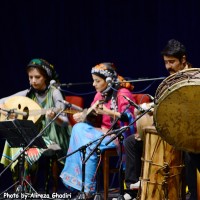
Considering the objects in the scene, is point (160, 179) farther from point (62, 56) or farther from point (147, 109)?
point (62, 56)

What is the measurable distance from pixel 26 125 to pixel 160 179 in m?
1.32

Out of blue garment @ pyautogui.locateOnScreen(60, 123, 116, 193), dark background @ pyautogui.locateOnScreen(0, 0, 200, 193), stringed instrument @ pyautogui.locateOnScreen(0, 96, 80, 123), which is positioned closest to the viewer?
blue garment @ pyautogui.locateOnScreen(60, 123, 116, 193)

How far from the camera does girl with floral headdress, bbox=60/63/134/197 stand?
5273 millimetres

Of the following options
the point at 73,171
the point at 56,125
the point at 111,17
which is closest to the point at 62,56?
the point at 111,17

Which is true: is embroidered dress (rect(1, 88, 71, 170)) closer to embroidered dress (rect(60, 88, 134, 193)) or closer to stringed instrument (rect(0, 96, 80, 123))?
stringed instrument (rect(0, 96, 80, 123))

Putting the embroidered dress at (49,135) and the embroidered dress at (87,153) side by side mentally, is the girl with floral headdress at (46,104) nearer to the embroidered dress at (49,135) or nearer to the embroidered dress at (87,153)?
the embroidered dress at (49,135)

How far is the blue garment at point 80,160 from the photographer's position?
527 cm

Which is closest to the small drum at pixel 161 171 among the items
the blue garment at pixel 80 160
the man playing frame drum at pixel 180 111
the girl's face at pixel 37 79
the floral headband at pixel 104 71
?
the man playing frame drum at pixel 180 111

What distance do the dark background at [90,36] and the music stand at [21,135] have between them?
169 cm

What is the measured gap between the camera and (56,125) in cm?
586

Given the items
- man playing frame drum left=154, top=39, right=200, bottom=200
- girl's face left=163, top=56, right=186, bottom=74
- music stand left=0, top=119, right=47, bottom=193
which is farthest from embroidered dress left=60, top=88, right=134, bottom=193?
man playing frame drum left=154, top=39, right=200, bottom=200

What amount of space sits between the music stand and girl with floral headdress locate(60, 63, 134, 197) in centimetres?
50

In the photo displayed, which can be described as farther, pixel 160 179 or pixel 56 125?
pixel 56 125

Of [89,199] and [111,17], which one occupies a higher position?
[111,17]
